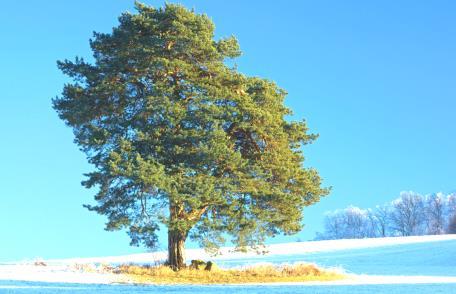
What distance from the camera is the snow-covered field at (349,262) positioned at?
22031mm

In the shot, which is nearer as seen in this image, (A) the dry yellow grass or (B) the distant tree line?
(A) the dry yellow grass

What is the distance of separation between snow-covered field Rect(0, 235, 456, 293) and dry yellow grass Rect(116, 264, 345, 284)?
1271mm

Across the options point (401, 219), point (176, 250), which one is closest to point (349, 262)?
point (176, 250)

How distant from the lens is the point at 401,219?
287 ft

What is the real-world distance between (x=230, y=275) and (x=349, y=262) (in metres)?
17.9

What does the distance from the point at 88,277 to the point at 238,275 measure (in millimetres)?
6617

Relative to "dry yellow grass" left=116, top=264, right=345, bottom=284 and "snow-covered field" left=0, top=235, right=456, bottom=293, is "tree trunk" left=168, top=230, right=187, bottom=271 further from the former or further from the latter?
"snow-covered field" left=0, top=235, right=456, bottom=293

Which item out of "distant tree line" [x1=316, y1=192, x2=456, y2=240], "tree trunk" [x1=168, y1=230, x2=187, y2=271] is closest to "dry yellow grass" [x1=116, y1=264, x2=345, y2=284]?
"tree trunk" [x1=168, y1=230, x2=187, y2=271]

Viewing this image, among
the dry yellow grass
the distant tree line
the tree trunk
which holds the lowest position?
the dry yellow grass

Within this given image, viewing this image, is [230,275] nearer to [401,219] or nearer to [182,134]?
[182,134]

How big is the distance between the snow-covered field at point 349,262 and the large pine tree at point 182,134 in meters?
3.13

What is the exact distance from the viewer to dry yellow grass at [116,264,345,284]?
22.2 meters

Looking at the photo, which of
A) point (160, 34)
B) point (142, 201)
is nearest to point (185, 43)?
point (160, 34)

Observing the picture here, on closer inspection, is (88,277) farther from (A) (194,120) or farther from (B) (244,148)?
(B) (244,148)
